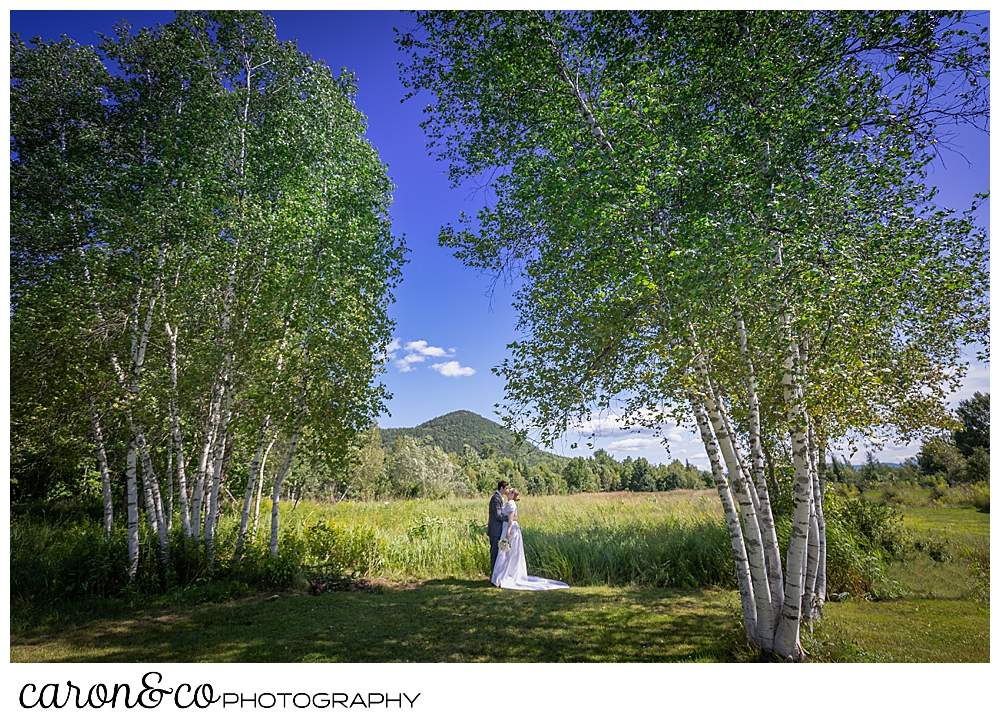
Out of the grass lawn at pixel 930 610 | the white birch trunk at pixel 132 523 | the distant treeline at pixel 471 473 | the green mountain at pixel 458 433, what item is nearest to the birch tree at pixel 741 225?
the grass lawn at pixel 930 610

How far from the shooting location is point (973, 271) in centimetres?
350

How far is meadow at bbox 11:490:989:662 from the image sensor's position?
3801 millimetres

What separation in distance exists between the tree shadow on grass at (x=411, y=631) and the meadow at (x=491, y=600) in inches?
0.8

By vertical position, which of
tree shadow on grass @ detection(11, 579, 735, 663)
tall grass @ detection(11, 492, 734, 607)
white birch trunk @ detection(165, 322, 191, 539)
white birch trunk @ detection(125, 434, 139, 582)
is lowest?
tree shadow on grass @ detection(11, 579, 735, 663)

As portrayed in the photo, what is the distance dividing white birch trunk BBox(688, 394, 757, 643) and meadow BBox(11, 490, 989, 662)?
238 millimetres

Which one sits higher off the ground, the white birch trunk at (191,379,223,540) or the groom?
the white birch trunk at (191,379,223,540)

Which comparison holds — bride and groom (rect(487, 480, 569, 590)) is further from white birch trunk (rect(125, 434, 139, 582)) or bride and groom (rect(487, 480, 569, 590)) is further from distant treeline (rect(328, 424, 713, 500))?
distant treeline (rect(328, 424, 713, 500))

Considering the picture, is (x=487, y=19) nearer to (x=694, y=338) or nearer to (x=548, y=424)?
(x=694, y=338)

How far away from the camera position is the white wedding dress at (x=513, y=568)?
20.5 ft

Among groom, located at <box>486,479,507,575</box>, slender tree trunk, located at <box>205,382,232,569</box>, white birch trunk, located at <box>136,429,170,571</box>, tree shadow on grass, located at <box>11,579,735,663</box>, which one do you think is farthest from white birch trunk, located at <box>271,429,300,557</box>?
groom, located at <box>486,479,507,575</box>

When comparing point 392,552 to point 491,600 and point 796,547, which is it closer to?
point 491,600
